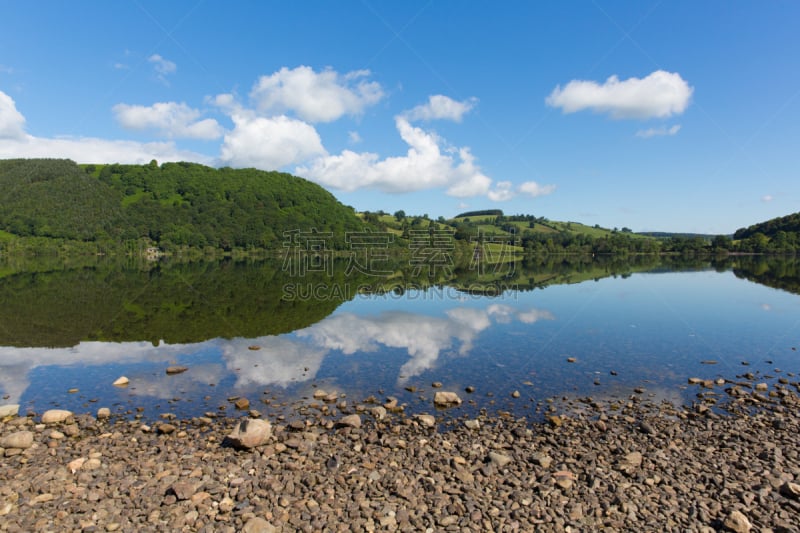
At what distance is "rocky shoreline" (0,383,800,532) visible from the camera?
911 centimetres

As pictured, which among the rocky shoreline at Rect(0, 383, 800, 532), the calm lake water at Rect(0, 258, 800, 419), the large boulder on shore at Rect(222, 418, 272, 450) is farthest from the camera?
the calm lake water at Rect(0, 258, 800, 419)

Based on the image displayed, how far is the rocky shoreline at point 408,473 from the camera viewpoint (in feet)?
29.9

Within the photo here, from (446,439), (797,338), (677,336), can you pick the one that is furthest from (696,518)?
(797,338)

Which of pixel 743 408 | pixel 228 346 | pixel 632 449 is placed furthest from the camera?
pixel 228 346

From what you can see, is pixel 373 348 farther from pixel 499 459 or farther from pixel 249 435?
pixel 499 459

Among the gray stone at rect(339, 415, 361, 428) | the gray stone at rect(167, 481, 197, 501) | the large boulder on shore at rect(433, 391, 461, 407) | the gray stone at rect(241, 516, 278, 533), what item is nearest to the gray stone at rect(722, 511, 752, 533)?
the large boulder on shore at rect(433, 391, 461, 407)

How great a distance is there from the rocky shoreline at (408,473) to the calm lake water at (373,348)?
227cm

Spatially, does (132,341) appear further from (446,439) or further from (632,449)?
(632,449)

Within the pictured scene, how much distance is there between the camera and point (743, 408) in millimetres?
15898

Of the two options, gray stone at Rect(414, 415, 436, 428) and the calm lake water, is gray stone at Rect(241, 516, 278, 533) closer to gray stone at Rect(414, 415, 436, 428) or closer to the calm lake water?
gray stone at Rect(414, 415, 436, 428)

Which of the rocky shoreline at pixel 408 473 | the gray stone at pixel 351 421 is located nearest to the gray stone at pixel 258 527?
the rocky shoreline at pixel 408 473

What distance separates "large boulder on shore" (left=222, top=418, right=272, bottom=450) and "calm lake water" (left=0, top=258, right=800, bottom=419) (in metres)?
3.12

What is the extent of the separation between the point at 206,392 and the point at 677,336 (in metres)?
28.6

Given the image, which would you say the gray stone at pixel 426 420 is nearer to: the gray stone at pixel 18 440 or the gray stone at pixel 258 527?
the gray stone at pixel 258 527
